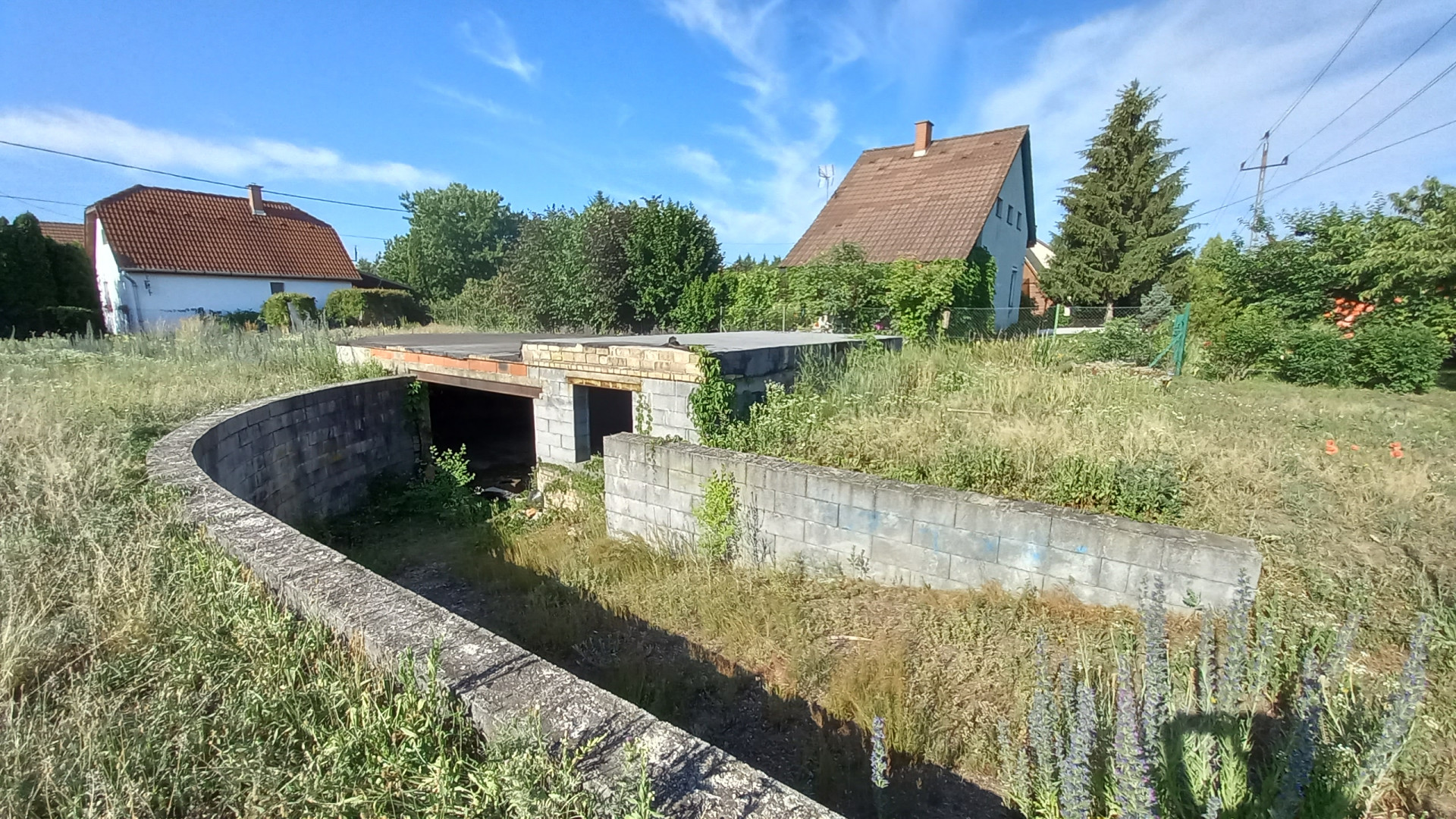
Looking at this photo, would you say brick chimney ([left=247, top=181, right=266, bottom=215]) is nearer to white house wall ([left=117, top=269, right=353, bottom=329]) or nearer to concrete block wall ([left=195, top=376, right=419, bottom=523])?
white house wall ([left=117, top=269, right=353, bottom=329])

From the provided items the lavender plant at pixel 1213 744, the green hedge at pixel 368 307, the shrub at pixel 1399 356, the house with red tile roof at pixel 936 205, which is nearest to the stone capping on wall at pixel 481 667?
the lavender plant at pixel 1213 744

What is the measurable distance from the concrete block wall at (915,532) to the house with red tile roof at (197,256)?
2296cm

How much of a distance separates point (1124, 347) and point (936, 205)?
789 cm

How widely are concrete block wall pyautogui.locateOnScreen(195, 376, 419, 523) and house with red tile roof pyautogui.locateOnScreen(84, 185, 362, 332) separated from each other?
58.1 ft

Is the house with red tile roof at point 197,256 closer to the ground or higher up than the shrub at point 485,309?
higher up

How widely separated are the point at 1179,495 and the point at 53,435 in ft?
26.0

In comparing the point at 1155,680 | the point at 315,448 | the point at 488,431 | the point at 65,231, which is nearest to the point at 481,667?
the point at 1155,680

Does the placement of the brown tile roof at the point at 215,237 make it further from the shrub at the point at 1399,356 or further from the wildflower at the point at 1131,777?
the shrub at the point at 1399,356

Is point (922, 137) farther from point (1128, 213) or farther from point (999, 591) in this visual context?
point (999, 591)

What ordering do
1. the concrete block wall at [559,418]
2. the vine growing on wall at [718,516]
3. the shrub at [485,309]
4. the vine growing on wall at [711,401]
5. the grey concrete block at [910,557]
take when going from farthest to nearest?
the shrub at [485,309], the concrete block wall at [559,418], the vine growing on wall at [711,401], the vine growing on wall at [718,516], the grey concrete block at [910,557]

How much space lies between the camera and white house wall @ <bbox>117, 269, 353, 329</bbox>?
21.3 metres

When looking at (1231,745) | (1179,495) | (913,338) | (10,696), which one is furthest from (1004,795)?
(913,338)

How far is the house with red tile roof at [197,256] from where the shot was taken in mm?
21438

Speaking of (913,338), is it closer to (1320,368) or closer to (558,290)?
(1320,368)
